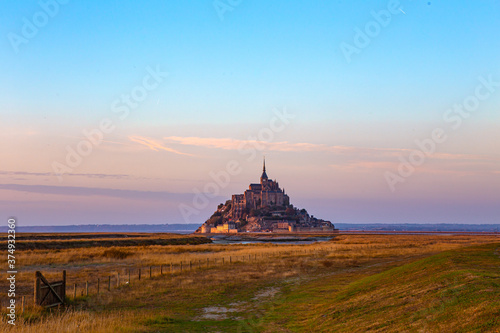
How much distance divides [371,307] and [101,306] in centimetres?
1319

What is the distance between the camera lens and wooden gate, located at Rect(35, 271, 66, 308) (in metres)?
18.7

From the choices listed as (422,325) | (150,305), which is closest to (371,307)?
(422,325)

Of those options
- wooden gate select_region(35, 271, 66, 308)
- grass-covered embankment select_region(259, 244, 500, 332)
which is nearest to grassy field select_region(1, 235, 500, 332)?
grass-covered embankment select_region(259, 244, 500, 332)

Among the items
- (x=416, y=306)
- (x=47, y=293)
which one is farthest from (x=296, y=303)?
(x=47, y=293)

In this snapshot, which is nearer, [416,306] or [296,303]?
[416,306]

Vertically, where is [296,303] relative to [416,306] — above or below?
below

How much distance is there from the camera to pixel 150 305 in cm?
2214

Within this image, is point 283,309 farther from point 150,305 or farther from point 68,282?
point 68,282

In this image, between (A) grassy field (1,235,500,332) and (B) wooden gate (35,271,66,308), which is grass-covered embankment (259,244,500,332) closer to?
(A) grassy field (1,235,500,332)

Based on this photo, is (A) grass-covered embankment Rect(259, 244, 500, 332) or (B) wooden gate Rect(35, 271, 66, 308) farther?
(B) wooden gate Rect(35, 271, 66, 308)

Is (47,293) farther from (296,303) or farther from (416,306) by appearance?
(416,306)

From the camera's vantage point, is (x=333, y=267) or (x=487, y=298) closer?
(x=487, y=298)

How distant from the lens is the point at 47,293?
1948 cm

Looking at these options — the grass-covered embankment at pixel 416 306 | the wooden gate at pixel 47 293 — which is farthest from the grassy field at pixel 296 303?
the wooden gate at pixel 47 293
